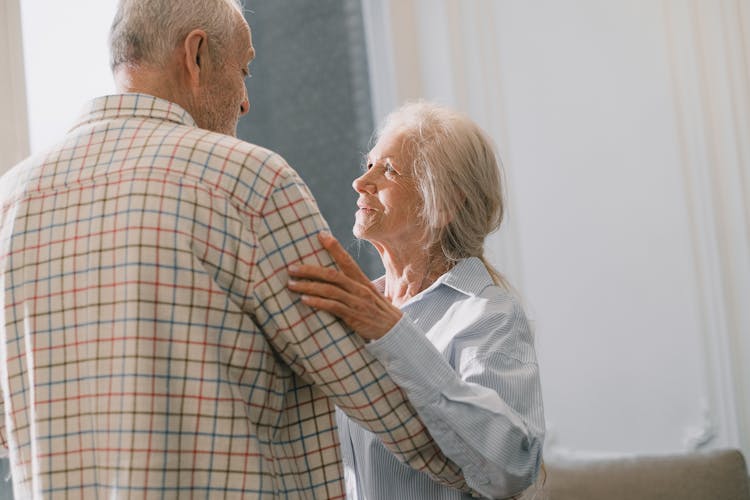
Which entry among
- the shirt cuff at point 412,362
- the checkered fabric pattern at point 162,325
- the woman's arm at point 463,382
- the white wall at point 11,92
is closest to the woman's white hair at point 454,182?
the woman's arm at point 463,382

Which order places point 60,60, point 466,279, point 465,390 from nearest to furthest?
point 465,390, point 466,279, point 60,60

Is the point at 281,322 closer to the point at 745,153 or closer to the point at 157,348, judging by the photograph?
the point at 157,348

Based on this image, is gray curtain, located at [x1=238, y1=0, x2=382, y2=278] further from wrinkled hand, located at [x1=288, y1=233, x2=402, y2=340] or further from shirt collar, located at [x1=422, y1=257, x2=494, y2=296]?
wrinkled hand, located at [x1=288, y1=233, x2=402, y2=340]

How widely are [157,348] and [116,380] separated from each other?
65 millimetres

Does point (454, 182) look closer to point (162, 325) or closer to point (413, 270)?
point (413, 270)

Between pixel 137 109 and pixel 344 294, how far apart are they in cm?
40

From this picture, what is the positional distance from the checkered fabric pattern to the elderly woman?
0.08m

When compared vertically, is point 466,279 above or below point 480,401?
above

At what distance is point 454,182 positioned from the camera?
1.92 meters

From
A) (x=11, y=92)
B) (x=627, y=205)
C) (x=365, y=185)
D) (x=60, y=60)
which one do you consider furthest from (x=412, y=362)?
(x=627, y=205)

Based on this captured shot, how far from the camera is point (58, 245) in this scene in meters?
1.24

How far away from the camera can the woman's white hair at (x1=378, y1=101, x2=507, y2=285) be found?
1913 millimetres

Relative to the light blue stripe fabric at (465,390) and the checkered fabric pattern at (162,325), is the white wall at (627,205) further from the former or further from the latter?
the checkered fabric pattern at (162,325)

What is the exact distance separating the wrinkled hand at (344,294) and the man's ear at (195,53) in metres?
0.32
